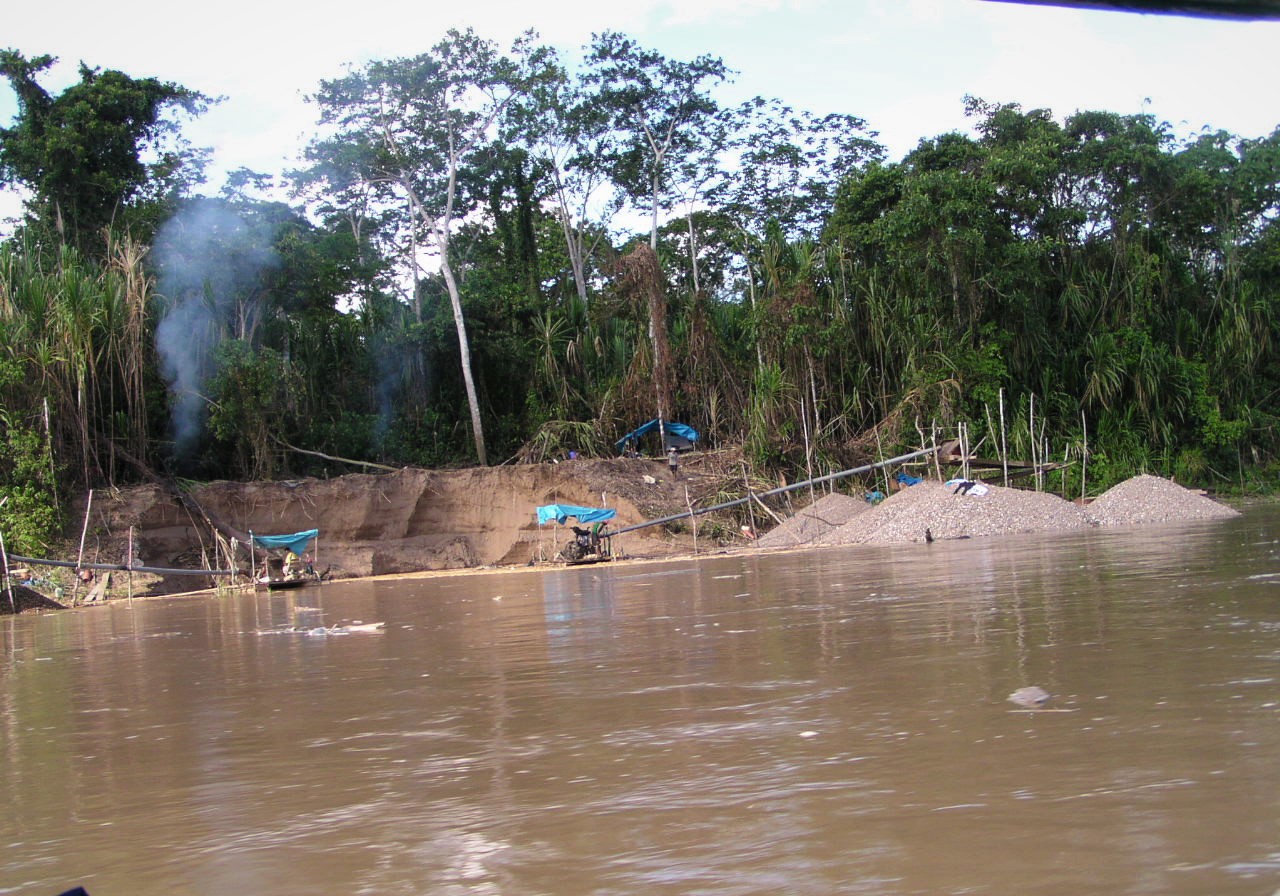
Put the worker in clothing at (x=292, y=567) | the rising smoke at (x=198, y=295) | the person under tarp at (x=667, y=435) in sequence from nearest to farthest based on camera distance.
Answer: the worker in clothing at (x=292, y=567) → the rising smoke at (x=198, y=295) → the person under tarp at (x=667, y=435)

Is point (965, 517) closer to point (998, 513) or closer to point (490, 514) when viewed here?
point (998, 513)

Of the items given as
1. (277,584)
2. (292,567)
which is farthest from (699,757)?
(292,567)

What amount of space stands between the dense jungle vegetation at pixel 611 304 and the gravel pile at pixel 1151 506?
461cm

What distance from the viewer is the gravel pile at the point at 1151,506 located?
70.1 ft

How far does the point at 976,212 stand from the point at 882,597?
62.9 feet

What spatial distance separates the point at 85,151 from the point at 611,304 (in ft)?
45.9

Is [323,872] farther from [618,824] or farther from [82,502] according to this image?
[82,502]

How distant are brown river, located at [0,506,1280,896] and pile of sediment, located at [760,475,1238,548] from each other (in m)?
11.5

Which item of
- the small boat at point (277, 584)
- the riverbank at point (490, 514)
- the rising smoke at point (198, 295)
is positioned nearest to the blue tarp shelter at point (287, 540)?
the riverbank at point (490, 514)

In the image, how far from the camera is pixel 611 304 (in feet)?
104

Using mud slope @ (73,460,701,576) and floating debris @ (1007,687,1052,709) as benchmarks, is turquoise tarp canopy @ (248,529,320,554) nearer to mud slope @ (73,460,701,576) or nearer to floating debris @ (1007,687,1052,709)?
mud slope @ (73,460,701,576)

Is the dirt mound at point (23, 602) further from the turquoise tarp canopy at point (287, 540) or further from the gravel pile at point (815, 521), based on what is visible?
the gravel pile at point (815, 521)

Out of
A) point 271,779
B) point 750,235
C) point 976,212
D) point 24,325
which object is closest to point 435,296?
point 750,235

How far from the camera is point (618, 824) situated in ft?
11.7
